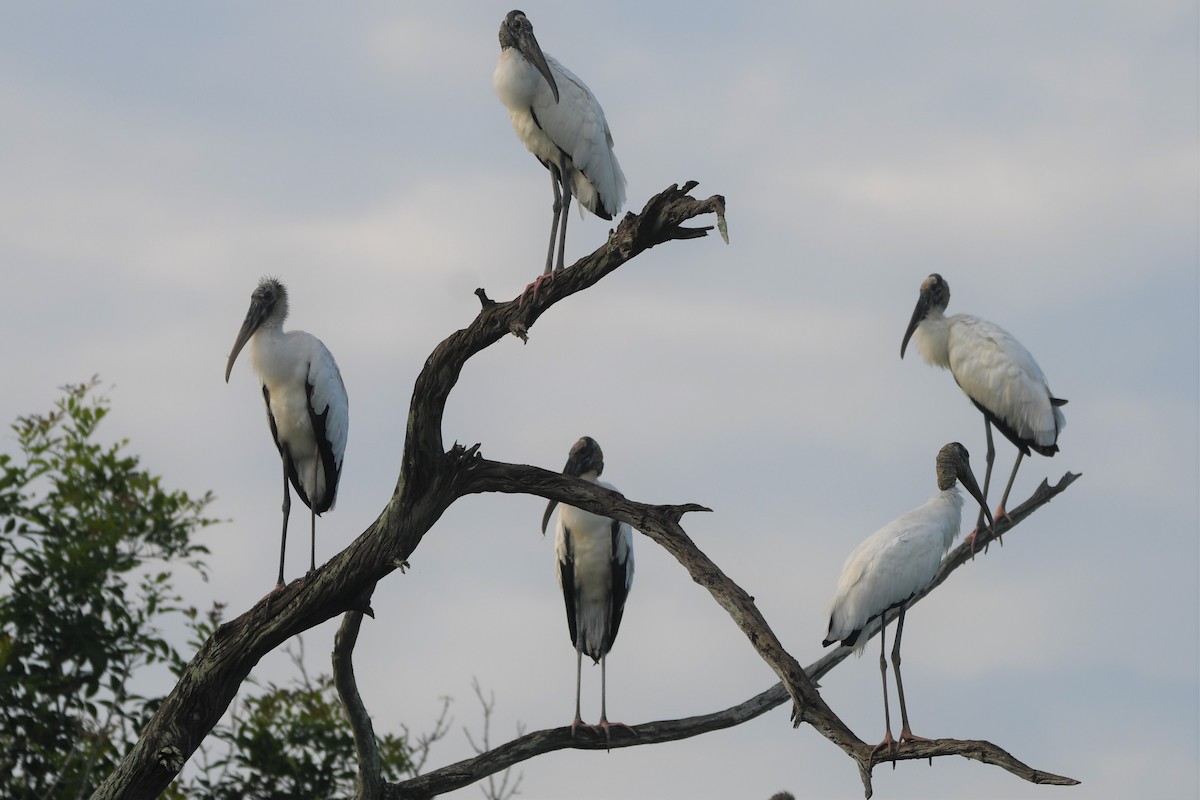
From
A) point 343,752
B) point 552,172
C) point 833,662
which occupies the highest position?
point 552,172

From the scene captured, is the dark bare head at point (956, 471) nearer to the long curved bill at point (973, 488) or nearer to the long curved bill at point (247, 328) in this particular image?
the long curved bill at point (973, 488)

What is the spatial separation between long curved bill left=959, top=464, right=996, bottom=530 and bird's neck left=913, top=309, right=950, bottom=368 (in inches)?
54.5

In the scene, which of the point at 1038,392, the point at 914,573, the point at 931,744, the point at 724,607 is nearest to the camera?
the point at 931,744

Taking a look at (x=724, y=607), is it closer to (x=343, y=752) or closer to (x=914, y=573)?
(x=914, y=573)

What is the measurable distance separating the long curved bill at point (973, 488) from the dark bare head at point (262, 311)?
332cm

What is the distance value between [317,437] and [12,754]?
8.83 feet

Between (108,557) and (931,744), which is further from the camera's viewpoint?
(108,557)

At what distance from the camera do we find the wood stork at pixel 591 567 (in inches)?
349

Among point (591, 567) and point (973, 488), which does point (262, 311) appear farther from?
point (973, 488)

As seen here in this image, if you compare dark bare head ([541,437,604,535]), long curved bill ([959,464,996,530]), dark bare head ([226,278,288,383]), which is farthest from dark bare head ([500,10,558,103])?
long curved bill ([959,464,996,530])

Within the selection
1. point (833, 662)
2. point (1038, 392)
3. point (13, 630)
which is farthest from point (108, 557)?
point (1038, 392)

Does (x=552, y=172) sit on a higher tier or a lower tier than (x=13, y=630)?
higher

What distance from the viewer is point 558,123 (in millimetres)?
7730

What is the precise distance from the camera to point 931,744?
18.1 ft
